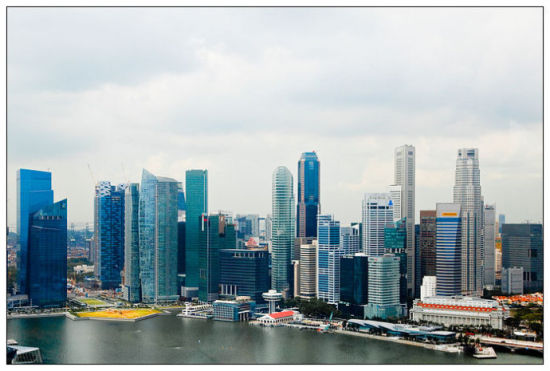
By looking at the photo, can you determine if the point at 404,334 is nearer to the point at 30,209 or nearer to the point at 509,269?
the point at 509,269

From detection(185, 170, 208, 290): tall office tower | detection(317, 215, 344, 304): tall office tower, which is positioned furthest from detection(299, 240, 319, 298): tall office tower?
detection(185, 170, 208, 290): tall office tower

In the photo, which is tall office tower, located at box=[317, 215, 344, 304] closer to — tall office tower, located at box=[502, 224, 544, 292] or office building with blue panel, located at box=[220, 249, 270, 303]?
office building with blue panel, located at box=[220, 249, 270, 303]

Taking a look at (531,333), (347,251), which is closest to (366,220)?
(347,251)

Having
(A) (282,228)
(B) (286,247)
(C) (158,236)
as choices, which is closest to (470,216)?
(B) (286,247)

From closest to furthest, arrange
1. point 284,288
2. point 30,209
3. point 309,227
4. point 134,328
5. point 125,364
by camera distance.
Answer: point 125,364 → point 134,328 → point 30,209 → point 284,288 → point 309,227

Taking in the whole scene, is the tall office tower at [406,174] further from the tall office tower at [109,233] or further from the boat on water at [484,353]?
the tall office tower at [109,233]

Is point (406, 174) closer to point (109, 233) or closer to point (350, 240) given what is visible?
point (350, 240)
